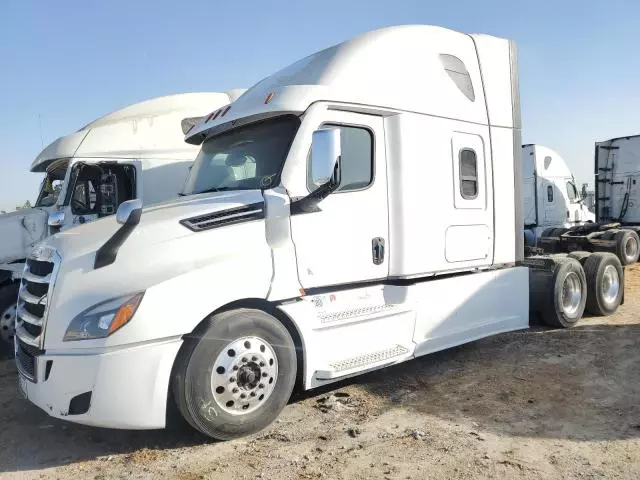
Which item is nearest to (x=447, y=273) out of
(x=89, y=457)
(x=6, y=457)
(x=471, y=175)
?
(x=471, y=175)

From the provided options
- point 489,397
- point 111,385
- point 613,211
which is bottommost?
point 489,397

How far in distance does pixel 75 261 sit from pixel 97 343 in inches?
25.2

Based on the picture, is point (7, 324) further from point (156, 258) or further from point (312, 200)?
point (312, 200)

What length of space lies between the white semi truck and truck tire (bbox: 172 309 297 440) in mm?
15

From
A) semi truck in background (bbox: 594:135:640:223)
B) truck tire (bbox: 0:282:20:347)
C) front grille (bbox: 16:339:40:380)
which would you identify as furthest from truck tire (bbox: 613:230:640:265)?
front grille (bbox: 16:339:40:380)

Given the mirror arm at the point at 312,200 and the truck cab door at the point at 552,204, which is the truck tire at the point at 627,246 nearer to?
the truck cab door at the point at 552,204

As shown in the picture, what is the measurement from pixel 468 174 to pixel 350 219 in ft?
6.32

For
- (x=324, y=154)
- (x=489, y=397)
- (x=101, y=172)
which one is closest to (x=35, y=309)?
(x=324, y=154)

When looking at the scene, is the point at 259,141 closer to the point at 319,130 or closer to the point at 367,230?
the point at 319,130

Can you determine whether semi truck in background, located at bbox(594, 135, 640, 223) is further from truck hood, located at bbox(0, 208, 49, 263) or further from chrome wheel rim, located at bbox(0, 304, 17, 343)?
chrome wheel rim, located at bbox(0, 304, 17, 343)

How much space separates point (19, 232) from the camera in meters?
7.88

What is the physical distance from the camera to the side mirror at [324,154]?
14.7 ft

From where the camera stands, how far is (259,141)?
16.1 ft

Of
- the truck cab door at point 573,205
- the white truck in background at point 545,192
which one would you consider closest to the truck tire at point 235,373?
the white truck in background at point 545,192
